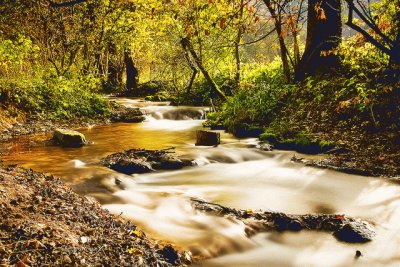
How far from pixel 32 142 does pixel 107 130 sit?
9.54ft

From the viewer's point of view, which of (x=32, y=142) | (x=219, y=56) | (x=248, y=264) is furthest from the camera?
(x=219, y=56)

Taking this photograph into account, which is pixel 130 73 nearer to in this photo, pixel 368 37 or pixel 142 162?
pixel 142 162

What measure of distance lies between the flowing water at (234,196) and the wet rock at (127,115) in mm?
4222

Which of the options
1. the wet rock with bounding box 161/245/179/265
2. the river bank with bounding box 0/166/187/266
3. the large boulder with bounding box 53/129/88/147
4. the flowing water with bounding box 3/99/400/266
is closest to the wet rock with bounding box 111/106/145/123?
the flowing water with bounding box 3/99/400/266

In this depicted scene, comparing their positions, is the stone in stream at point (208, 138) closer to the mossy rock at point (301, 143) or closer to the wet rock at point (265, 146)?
the wet rock at point (265, 146)

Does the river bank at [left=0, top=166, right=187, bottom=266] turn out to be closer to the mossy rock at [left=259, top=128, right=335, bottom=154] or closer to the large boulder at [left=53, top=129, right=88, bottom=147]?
the large boulder at [left=53, top=129, right=88, bottom=147]

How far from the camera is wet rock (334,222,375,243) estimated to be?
14.2ft

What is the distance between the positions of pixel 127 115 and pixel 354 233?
11738 millimetres

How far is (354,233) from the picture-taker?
440 centimetres

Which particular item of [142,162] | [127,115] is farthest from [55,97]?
[142,162]

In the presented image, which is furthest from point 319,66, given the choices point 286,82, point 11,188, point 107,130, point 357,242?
point 11,188

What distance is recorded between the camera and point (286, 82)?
39.5ft

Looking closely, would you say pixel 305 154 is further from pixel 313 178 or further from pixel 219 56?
pixel 219 56

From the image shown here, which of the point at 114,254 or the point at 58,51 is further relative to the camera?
the point at 58,51
